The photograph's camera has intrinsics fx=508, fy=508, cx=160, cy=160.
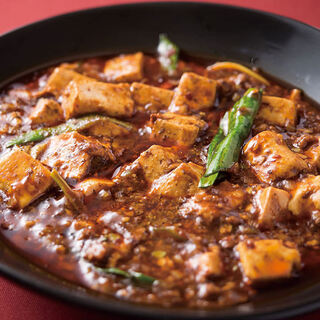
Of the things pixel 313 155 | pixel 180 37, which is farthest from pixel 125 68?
pixel 313 155

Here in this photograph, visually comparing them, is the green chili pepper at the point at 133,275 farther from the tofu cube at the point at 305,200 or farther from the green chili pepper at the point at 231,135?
the tofu cube at the point at 305,200

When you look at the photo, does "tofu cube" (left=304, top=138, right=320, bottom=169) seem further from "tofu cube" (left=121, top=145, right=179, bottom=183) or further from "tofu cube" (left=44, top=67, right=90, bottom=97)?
"tofu cube" (left=44, top=67, right=90, bottom=97)

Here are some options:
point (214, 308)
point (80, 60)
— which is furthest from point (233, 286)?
point (80, 60)

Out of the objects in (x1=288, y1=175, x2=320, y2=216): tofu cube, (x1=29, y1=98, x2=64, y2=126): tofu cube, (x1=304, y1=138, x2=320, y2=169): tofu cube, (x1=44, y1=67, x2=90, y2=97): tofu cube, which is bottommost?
(x1=288, y1=175, x2=320, y2=216): tofu cube

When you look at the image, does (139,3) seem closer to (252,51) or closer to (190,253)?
(252,51)

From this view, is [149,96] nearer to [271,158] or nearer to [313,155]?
[271,158]

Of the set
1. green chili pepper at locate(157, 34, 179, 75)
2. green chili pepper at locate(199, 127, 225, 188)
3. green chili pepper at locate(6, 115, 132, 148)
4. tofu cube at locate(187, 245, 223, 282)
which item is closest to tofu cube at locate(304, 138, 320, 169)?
green chili pepper at locate(199, 127, 225, 188)
